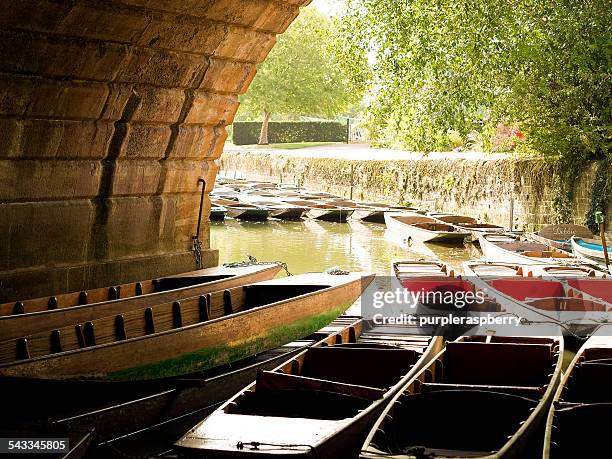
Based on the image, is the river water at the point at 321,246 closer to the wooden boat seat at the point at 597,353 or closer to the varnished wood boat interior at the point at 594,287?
the varnished wood boat interior at the point at 594,287

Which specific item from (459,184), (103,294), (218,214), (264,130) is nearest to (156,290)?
(103,294)

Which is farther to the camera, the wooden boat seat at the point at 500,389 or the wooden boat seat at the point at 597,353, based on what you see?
the wooden boat seat at the point at 597,353

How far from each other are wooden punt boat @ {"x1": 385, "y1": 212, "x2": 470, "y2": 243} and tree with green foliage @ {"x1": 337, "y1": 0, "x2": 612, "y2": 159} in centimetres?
218

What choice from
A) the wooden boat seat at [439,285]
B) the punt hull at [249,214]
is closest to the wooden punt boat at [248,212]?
the punt hull at [249,214]

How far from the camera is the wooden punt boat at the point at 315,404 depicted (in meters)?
4.95

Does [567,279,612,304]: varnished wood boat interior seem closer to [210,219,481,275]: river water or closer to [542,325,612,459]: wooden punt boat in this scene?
[542,325,612,459]: wooden punt boat

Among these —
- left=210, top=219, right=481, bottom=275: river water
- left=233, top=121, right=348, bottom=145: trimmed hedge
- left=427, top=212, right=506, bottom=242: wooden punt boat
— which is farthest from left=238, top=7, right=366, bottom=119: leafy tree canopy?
left=427, top=212, right=506, bottom=242: wooden punt boat

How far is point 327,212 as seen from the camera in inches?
944

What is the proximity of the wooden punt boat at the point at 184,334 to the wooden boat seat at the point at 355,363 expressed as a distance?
114 centimetres

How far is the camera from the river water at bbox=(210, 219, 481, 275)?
56.7 feet

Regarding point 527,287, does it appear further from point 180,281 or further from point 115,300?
point 115,300

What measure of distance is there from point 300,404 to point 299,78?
35.8 meters

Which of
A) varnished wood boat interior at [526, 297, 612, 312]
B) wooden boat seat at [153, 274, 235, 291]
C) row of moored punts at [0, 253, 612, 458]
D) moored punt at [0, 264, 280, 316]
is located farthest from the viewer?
wooden boat seat at [153, 274, 235, 291]

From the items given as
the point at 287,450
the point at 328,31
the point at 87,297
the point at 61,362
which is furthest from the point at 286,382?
the point at 328,31
